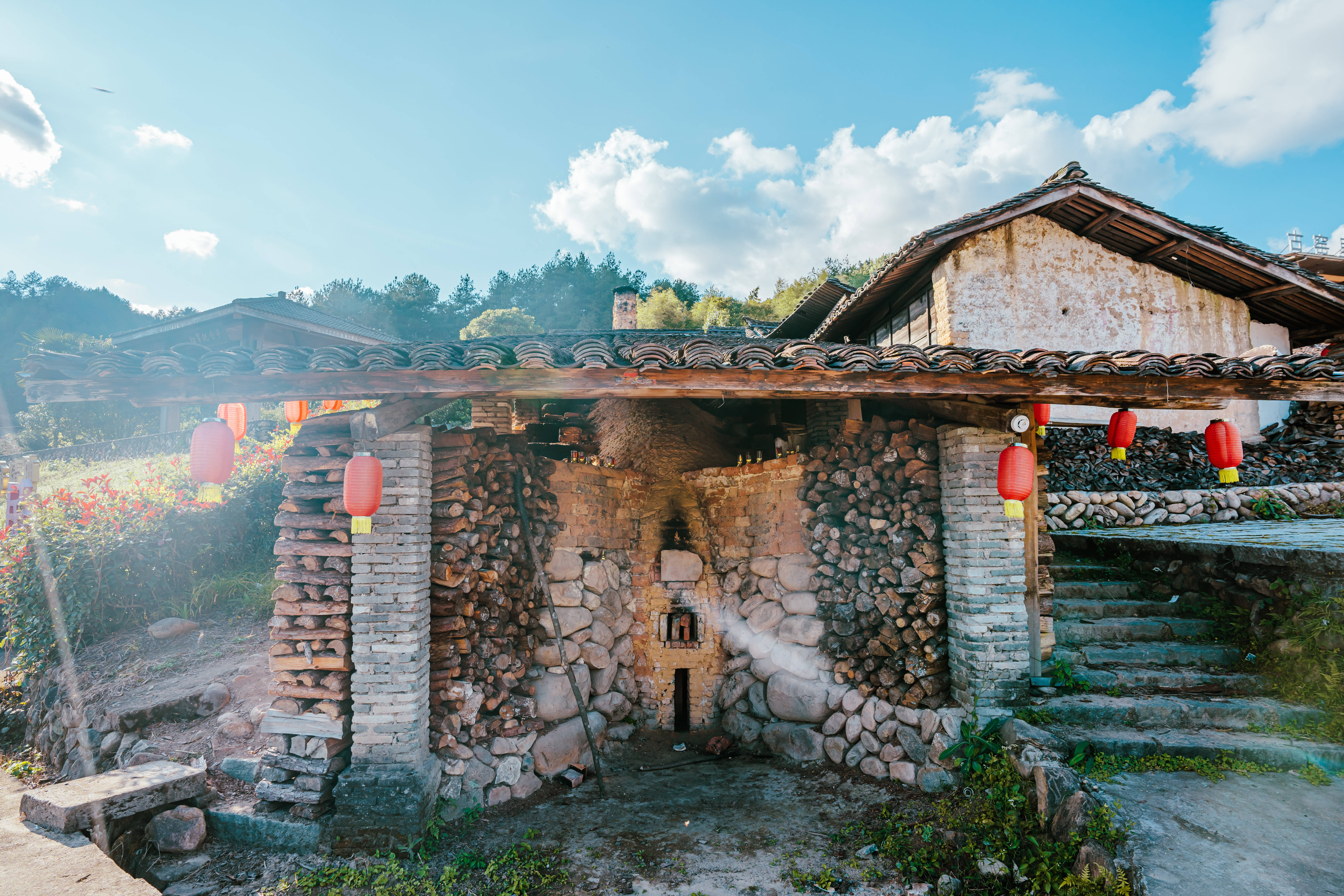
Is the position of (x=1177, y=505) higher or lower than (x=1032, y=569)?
higher

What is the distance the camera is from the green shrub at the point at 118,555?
709 centimetres

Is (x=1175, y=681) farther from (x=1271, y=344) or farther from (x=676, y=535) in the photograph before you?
(x=1271, y=344)

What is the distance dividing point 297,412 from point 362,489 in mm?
1559

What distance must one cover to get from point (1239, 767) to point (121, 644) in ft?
35.5

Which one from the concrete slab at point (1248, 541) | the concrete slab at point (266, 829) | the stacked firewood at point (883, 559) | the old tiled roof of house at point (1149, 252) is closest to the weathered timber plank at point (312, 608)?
the concrete slab at point (266, 829)

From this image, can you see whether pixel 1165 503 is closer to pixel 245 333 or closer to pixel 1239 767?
pixel 1239 767

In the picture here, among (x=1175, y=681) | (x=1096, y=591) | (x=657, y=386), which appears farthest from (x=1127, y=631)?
(x=657, y=386)

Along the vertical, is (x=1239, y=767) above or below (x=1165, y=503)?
below

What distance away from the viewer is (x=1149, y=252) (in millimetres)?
9828

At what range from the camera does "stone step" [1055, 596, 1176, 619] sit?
20.6 feet

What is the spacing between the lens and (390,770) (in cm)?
441

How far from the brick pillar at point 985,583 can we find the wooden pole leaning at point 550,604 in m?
3.42

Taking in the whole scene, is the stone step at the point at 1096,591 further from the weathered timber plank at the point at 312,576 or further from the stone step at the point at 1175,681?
the weathered timber plank at the point at 312,576

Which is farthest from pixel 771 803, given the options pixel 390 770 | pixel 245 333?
pixel 245 333
